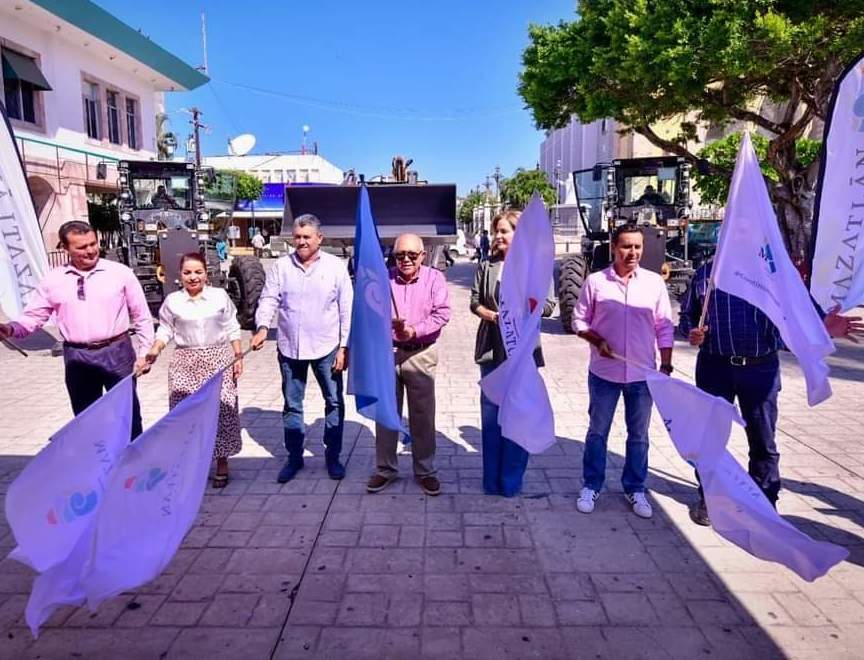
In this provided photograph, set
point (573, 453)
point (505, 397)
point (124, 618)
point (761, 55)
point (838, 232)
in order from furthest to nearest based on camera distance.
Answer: point (761, 55) → point (573, 453) → point (505, 397) → point (838, 232) → point (124, 618)

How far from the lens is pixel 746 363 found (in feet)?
10.8

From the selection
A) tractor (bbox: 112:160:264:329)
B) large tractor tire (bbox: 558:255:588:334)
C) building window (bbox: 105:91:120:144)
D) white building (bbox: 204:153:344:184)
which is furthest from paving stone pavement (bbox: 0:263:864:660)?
white building (bbox: 204:153:344:184)

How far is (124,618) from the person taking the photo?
9.09 ft

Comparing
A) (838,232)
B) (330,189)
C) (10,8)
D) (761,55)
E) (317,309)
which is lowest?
(317,309)

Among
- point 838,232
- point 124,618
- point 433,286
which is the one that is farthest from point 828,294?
point 124,618

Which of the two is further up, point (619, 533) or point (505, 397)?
point (505, 397)

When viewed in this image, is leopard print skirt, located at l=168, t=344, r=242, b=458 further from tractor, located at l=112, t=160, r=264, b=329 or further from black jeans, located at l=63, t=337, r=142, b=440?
tractor, located at l=112, t=160, r=264, b=329

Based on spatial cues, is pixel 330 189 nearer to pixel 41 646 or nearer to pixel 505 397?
pixel 505 397

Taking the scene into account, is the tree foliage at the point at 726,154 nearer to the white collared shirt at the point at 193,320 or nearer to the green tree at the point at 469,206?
the white collared shirt at the point at 193,320

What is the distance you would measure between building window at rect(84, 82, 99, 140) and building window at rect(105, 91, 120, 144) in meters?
0.64

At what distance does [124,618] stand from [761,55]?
12704 millimetres

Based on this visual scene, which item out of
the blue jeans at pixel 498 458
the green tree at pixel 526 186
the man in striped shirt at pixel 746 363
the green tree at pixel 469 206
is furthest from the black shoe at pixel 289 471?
the green tree at pixel 469 206

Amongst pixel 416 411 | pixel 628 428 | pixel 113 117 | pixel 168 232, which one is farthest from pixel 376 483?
pixel 113 117

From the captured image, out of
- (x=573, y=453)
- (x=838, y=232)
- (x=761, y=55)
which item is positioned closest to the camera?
(x=838, y=232)
